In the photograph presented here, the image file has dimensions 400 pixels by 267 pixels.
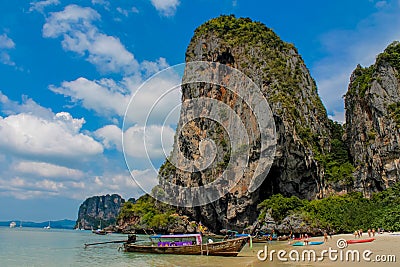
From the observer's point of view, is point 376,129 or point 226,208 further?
point 226,208

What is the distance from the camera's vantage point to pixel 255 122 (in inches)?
1858

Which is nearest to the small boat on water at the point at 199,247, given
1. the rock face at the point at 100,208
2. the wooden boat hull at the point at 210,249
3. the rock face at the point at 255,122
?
the wooden boat hull at the point at 210,249

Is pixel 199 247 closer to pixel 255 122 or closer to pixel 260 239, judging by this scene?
pixel 260 239

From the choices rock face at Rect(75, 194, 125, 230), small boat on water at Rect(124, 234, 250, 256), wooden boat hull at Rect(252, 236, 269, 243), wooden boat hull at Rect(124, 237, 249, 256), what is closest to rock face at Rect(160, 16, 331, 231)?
wooden boat hull at Rect(252, 236, 269, 243)

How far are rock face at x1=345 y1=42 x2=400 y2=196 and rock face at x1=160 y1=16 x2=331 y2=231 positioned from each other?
5.32 meters

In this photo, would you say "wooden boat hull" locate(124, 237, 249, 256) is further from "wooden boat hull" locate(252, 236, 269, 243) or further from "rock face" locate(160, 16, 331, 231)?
"rock face" locate(160, 16, 331, 231)

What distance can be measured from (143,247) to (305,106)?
35195 millimetres

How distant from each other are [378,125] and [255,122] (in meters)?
14.7

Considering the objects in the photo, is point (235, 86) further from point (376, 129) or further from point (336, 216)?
point (336, 216)

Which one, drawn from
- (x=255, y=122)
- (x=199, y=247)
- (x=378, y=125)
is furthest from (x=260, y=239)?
(x=378, y=125)

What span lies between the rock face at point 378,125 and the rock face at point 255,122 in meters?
5.32

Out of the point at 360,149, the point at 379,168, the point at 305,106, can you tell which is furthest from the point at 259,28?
the point at 379,168

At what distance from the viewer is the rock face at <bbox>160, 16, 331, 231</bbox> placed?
44.4 meters

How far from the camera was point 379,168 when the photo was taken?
3747 cm
